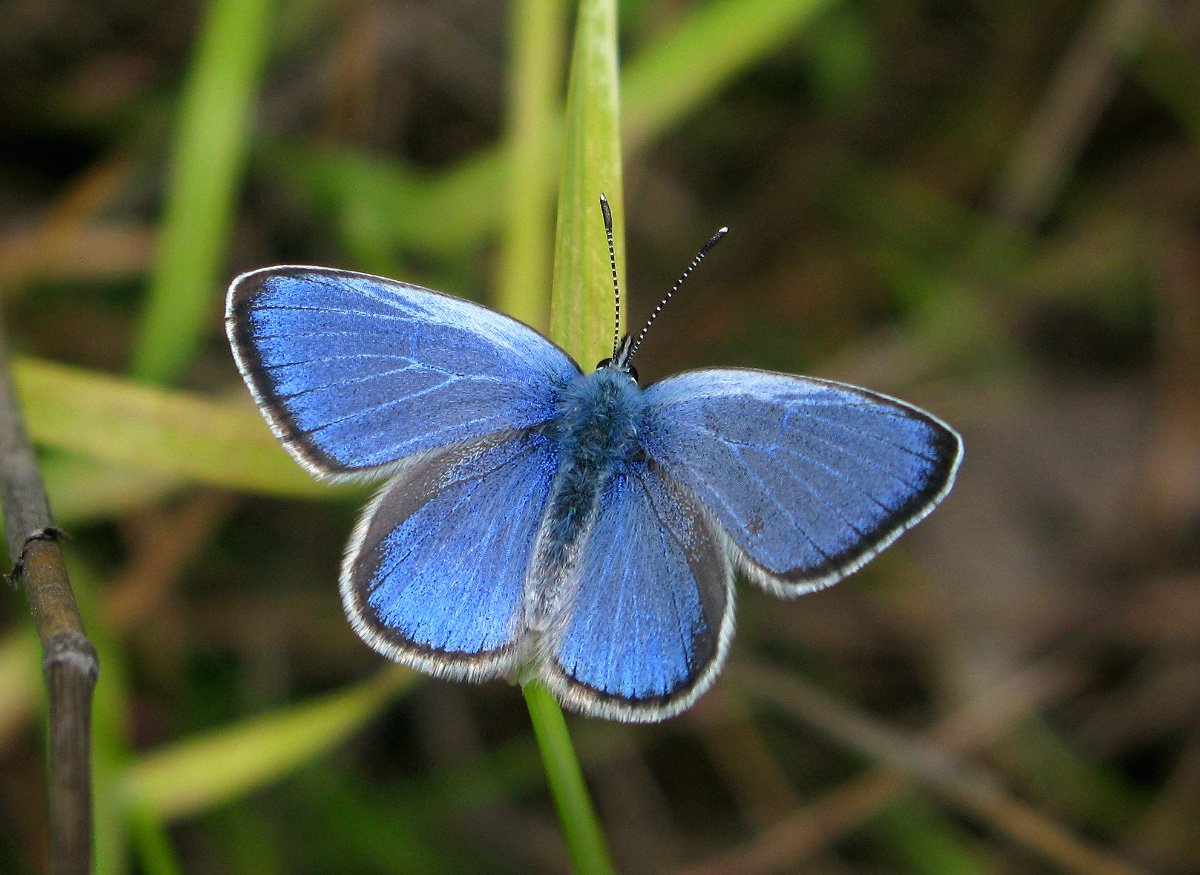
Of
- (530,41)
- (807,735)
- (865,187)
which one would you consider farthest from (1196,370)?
(530,41)

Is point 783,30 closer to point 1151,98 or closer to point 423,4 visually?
point 423,4

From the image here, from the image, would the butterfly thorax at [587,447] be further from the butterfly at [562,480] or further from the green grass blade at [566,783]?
the green grass blade at [566,783]

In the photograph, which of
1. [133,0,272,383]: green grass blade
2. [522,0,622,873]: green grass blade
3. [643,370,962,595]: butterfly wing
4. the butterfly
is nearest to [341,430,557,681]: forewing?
the butterfly

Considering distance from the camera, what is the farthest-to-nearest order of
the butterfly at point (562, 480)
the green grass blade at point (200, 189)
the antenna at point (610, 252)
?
the green grass blade at point (200, 189) < the butterfly at point (562, 480) < the antenna at point (610, 252)

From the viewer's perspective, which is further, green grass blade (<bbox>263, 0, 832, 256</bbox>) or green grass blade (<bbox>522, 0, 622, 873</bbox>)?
green grass blade (<bbox>263, 0, 832, 256</bbox>)

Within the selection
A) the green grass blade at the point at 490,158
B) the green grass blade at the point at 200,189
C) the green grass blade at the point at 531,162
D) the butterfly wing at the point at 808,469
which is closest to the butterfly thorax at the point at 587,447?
the butterfly wing at the point at 808,469

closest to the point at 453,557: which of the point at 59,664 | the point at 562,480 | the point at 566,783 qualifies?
the point at 562,480

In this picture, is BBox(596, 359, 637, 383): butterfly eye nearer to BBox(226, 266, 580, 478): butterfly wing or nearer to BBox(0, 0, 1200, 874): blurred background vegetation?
BBox(226, 266, 580, 478): butterfly wing
